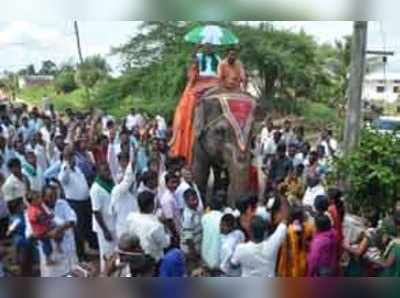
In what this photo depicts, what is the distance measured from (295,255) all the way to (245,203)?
29cm

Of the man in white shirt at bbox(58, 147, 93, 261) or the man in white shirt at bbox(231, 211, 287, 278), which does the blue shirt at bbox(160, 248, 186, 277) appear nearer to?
the man in white shirt at bbox(231, 211, 287, 278)

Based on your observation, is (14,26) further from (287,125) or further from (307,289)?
(307,289)

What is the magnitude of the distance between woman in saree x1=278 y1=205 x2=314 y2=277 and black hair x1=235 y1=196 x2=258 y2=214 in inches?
6.4

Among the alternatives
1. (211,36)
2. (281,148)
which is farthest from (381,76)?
(211,36)

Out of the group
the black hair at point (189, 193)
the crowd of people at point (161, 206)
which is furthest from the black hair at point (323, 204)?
the black hair at point (189, 193)

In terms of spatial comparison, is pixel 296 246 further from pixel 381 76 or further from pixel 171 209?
pixel 381 76

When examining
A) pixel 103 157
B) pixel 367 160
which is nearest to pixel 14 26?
pixel 103 157

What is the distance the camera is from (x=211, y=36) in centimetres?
547

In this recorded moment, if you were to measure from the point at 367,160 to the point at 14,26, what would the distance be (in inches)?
58.5

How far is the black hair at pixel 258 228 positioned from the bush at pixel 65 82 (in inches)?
34.7

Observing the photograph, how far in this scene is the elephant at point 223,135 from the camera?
18.2ft

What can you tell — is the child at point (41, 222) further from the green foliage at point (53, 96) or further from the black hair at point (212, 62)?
the black hair at point (212, 62)

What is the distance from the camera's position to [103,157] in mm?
5566

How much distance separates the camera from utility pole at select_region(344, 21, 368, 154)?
5.54 m
